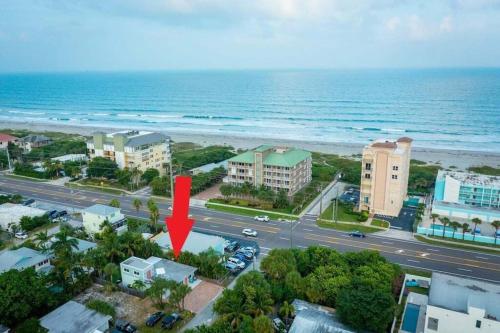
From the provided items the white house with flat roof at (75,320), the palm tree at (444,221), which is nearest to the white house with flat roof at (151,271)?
the white house with flat roof at (75,320)

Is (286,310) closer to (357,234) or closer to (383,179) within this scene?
(357,234)

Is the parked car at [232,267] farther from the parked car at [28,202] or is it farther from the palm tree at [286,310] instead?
the parked car at [28,202]

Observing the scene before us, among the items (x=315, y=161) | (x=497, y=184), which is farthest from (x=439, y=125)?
(x=497, y=184)

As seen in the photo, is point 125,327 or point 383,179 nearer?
point 125,327

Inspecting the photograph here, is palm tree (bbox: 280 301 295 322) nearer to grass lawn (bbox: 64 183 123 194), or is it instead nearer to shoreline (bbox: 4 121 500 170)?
grass lawn (bbox: 64 183 123 194)

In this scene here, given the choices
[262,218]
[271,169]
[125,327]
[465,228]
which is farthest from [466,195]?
[125,327]

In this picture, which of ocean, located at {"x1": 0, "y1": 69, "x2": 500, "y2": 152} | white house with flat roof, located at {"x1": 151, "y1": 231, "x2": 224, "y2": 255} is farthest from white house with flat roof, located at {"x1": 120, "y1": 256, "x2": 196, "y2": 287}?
ocean, located at {"x1": 0, "y1": 69, "x2": 500, "y2": 152}
